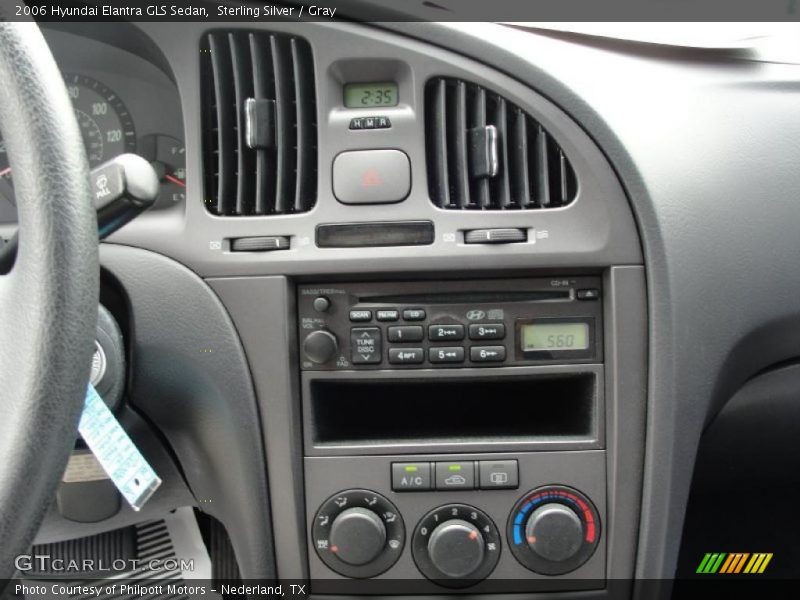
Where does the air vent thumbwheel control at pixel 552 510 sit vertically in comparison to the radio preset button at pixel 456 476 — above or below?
below

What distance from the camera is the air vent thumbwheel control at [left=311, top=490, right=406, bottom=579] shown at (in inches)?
49.6

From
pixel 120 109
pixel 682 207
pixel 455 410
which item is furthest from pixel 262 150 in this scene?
pixel 682 207

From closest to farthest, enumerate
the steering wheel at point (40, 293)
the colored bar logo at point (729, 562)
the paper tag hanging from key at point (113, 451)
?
the steering wheel at point (40, 293) → the paper tag hanging from key at point (113, 451) → the colored bar logo at point (729, 562)

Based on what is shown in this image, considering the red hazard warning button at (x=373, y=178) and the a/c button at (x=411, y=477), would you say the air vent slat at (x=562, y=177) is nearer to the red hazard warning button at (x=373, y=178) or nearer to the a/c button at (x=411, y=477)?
the red hazard warning button at (x=373, y=178)

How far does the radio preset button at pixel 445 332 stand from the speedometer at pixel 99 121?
24.1 inches

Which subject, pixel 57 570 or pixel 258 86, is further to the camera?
pixel 57 570

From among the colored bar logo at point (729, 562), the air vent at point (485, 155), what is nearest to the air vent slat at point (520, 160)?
the air vent at point (485, 155)

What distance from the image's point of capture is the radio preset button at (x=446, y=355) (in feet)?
4.09

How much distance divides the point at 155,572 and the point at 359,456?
0.43 meters

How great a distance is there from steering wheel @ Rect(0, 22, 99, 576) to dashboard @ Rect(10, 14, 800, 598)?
0.49m

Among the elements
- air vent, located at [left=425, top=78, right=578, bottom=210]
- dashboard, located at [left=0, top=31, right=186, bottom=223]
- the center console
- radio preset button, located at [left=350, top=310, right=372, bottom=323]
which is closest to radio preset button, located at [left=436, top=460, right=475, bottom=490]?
the center console

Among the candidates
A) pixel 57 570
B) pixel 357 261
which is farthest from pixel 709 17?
pixel 57 570

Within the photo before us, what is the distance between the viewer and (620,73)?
126cm

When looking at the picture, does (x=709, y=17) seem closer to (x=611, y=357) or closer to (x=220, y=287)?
(x=611, y=357)
